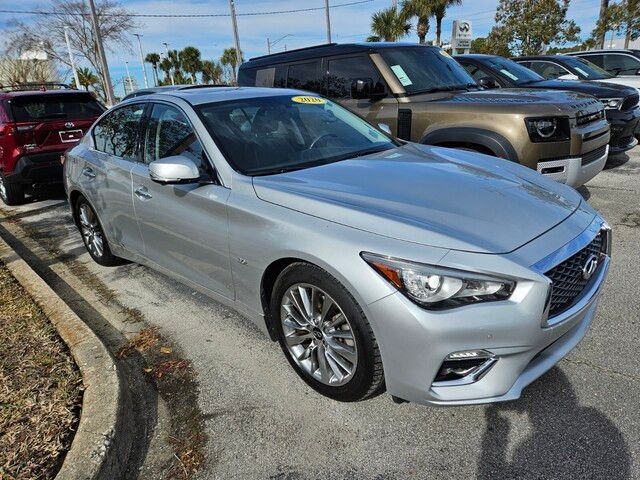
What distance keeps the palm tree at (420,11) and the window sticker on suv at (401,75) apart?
26.3 m

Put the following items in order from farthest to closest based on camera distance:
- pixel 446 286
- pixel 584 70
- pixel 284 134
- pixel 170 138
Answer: pixel 584 70 → pixel 170 138 → pixel 284 134 → pixel 446 286

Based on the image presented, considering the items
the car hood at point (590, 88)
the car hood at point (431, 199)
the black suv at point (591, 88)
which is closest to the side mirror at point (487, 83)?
the black suv at point (591, 88)

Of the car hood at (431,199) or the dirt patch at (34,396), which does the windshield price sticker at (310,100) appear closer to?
the car hood at (431,199)

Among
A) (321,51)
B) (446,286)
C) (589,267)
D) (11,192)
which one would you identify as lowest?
(11,192)

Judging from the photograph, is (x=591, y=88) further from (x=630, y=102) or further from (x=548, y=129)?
(x=548, y=129)

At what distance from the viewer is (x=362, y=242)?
2.17m

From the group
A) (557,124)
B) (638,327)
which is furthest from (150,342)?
(557,124)

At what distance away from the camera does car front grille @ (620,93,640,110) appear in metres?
7.32

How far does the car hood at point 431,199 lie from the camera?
216 cm

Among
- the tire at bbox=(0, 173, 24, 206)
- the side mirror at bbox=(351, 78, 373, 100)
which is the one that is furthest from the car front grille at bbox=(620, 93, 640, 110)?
the tire at bbox=(0, 173, 24, 206)

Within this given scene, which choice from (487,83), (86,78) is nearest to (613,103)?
(487,83)

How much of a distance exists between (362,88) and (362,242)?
3.82 metres

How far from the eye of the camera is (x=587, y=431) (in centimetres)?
227

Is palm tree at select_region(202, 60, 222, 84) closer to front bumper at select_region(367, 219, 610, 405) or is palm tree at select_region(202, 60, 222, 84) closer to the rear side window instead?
the rear side window
